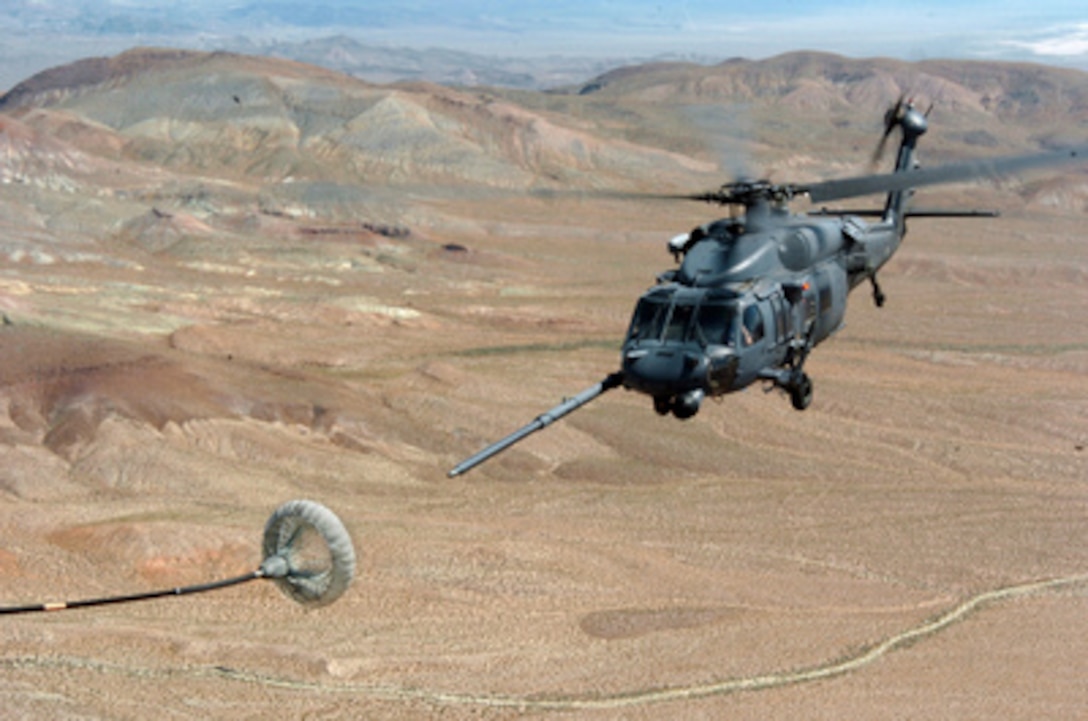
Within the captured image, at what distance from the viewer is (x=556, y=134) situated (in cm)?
12750

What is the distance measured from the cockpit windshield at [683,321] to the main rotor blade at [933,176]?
2.65 metres

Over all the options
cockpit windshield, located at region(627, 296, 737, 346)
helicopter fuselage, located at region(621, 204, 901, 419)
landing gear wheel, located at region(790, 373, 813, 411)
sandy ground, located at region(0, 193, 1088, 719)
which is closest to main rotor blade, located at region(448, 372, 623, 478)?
helicopter fuselage, located at region(621, 204, 901, 419)

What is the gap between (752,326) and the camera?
19547 millimetres

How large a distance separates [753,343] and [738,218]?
2.93 meters

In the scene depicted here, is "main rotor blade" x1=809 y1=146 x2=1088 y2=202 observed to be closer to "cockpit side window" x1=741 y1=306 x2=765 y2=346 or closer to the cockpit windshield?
"cockpit side window" x1=741 y1=306 x2=765 y2=346

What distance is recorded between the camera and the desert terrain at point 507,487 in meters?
24.6

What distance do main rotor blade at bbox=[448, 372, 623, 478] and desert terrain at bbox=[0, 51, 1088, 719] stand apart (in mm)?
4308

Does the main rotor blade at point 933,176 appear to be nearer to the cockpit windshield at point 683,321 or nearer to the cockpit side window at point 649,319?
Answer: the cockpit windshield at point 683,321

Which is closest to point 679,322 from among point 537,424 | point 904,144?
point 537,424

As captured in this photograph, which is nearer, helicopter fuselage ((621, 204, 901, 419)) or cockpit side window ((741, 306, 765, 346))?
helicopter fuselage ((621, 204, 901, 419))

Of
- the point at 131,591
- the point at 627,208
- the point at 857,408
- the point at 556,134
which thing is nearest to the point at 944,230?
the point at 627,208

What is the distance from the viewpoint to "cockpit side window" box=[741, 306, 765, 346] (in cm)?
1939

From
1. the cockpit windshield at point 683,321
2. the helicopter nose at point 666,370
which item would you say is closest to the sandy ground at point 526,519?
the helicopter nose at point 666,370

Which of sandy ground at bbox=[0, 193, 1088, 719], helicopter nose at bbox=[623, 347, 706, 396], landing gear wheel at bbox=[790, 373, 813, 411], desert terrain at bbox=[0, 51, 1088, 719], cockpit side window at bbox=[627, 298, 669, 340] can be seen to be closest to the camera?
helicopter nose at bbox=[623, 347, 706, 396]
